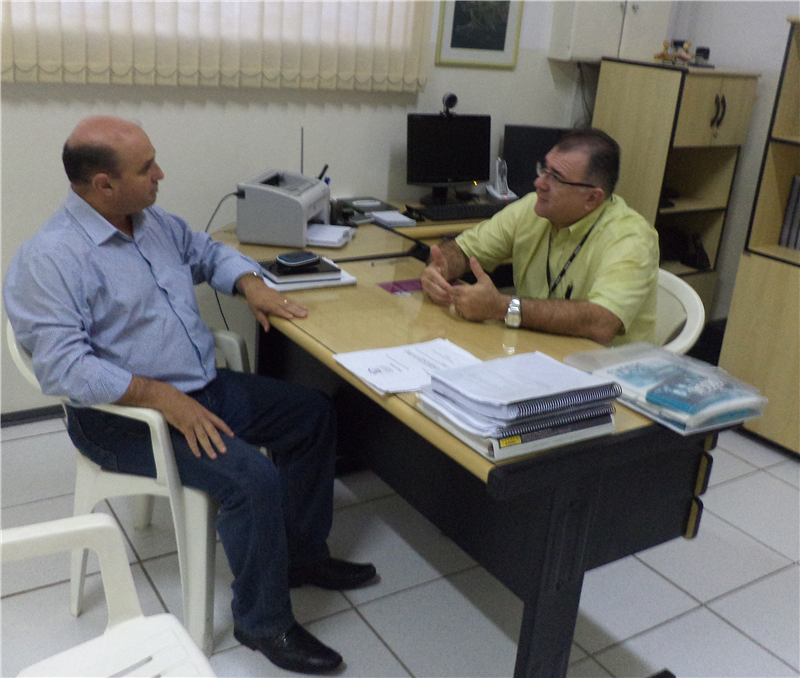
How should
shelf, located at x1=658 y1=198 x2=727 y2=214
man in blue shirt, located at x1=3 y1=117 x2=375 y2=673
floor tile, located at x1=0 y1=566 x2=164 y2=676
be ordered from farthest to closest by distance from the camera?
shelf, located at x1=658 y1=198 x2=727 y2=214 → floor tile, located at x1=0 y1=566 x2=164 y2=676 → man in blue shirt, located at x1=3 y1=117 x2=375 y2=673

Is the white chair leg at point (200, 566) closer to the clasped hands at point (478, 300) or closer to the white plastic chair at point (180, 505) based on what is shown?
the white plastic chair at point (180, 505)

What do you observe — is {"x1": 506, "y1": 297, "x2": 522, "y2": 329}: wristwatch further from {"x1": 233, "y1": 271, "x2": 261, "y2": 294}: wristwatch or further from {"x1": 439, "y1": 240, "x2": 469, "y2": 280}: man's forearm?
{"x1": 233, "y1": 271, "x2": 261, "y2": 294}: wristwatch

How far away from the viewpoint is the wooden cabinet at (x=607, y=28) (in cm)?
364

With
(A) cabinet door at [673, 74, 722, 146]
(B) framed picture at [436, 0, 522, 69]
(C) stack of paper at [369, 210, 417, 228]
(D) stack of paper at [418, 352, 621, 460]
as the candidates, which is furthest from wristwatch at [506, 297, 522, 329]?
(A) cabinet door at [673, 74, 722, 146]

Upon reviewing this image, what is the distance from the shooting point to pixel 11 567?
88.7 inches

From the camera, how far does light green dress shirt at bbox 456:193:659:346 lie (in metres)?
2.11

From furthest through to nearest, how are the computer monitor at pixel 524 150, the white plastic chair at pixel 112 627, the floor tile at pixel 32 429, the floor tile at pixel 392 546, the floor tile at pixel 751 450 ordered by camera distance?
the computer monitor at pixel 524 150
the floor tile at pixel 751 450
the floor tile at pixel 32 429
the floor tile at pixel 392 546
the white plastic chair at pixel 112 627

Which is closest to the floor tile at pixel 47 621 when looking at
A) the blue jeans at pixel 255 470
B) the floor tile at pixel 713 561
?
the blue jeans at pixel 255 470

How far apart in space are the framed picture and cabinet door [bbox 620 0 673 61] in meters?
0.58

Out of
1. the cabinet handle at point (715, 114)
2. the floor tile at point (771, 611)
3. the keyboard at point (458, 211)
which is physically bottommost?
the floor tile at point (771, 611)

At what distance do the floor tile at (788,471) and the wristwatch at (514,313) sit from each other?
5.63 feet

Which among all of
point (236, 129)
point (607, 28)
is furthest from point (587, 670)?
point (607, 28)

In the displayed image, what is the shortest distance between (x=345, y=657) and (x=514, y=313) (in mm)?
997

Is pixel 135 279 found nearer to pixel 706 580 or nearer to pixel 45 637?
pixel 45 637
